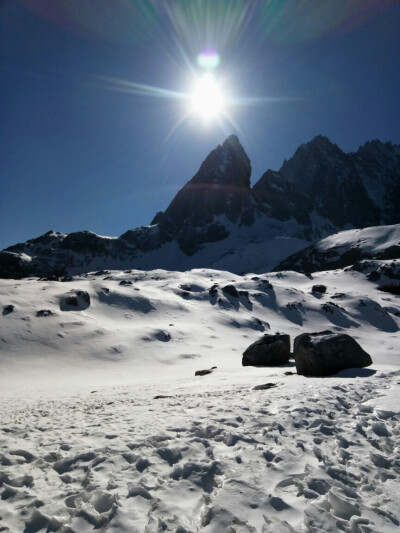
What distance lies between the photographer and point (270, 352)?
21.9m

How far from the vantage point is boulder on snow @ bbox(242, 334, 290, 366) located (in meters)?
21.7

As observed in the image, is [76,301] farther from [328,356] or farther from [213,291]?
[328,356]

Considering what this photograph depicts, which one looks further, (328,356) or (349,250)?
(349,250)

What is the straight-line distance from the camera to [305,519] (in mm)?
3820

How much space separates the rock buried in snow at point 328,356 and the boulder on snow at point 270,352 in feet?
19.0

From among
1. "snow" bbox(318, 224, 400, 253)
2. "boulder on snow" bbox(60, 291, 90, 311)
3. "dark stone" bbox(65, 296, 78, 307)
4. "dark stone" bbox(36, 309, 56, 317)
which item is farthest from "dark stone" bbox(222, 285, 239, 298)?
"snow" bbox(318, 224, 400, 253)

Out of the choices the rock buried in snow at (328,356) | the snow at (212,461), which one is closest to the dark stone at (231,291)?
the rock buried in snow at (328,356)

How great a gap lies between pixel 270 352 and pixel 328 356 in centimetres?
752

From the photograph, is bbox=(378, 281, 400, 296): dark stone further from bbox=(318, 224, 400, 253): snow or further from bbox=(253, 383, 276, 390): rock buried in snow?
bbox=(253, 383, 276, 390): rock buried in snow

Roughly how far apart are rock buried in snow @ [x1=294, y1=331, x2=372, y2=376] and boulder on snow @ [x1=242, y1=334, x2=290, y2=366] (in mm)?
5797

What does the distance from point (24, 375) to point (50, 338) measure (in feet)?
25.2

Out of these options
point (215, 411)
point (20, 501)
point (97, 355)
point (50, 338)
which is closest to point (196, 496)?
point (20, 501)

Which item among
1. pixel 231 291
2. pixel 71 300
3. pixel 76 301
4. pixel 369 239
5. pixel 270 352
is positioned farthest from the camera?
pixel 369 239

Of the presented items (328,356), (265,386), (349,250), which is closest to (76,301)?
(328,356)
